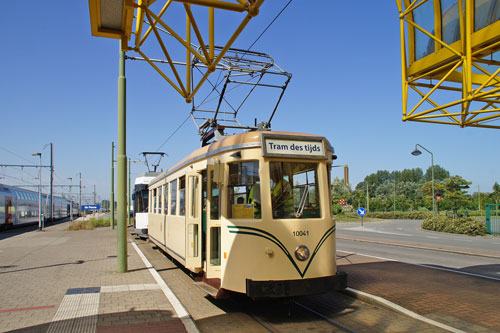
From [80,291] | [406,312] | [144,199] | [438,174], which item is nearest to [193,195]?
[80,291]

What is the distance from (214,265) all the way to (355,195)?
66578 mm

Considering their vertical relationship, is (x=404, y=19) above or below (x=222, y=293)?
above

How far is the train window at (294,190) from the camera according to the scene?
6727 millimetres

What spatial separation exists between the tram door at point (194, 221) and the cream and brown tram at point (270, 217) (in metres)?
0.62

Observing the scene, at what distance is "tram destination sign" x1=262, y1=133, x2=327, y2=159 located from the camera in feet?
22.1

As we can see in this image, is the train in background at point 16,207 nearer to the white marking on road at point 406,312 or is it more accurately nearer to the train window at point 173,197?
the train window at point 173,197

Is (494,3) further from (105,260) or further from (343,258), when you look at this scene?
(105,260)

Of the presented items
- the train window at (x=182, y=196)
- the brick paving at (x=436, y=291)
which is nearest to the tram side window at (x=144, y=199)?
the train window at (x=182, y=196)

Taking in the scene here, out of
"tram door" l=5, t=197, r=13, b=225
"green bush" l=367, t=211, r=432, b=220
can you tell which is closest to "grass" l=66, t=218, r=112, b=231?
"tram door" l=5, t=197, r=13, b=225

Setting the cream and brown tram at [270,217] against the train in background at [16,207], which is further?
the train in background at [16,207]

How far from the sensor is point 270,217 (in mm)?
6562

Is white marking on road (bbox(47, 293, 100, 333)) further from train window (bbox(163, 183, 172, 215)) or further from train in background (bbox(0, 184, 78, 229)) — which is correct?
train in background (bbox(0, 184, 78, 229))

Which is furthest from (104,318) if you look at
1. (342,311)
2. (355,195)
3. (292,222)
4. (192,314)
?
(355,195)

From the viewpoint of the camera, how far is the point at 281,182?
679cm
